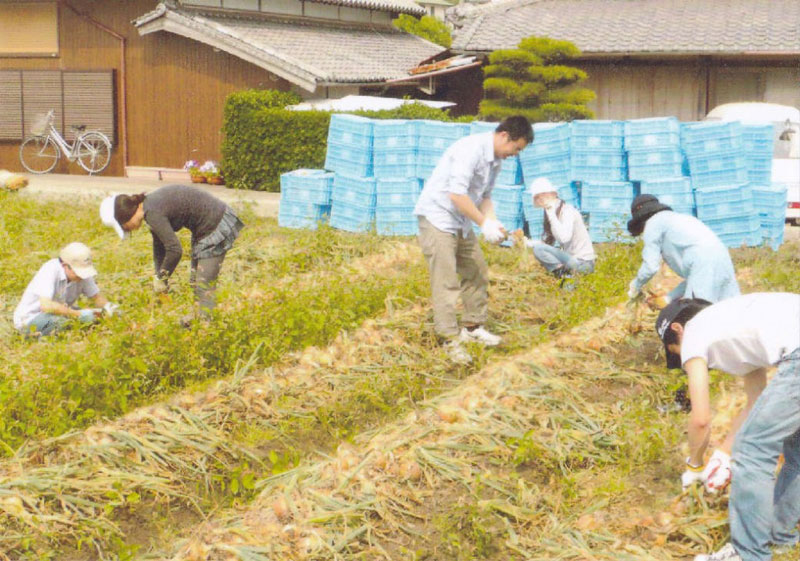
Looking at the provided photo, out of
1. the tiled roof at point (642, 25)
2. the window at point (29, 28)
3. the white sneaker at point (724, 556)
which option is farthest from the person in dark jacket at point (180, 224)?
the window at point (29, 28)

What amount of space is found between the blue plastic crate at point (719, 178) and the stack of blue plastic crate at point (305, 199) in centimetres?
430

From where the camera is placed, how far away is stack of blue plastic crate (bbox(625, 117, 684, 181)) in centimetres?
1141

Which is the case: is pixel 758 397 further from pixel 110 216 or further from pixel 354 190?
pixel 354 190

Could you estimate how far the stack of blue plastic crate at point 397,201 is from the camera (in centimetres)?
1221

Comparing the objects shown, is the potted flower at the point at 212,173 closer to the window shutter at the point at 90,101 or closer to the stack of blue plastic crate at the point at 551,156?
the window shutter at the point at 90,101

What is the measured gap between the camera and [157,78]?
1959 cm

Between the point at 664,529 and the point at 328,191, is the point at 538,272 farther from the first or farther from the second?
the point at 664,529

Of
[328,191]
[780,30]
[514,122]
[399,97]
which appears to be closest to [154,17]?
[399,97]

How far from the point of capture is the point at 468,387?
6594mm

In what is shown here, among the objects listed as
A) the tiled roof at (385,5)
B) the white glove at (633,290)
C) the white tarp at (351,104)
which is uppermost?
the tiled roof at (385,5)

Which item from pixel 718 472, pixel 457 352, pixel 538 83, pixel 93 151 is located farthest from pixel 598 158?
pixel 93 151

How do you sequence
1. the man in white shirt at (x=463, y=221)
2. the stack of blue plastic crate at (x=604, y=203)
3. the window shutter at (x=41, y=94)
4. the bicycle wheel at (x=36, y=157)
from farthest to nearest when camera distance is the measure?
the bicycle wheel at (x=36, y=157)
the window shutter at (x=41, y=94)
the stack of blue plastic crate at (x=604, y=203)
the man in white shirt at (x=463, y=221)

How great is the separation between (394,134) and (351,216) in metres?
1.10

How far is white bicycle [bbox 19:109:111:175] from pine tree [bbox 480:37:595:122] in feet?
25.9
